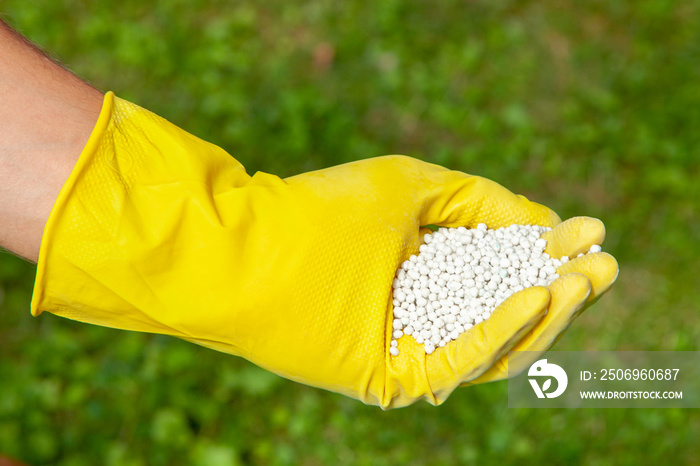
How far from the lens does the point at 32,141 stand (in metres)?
1.25

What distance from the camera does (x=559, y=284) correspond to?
1.34m

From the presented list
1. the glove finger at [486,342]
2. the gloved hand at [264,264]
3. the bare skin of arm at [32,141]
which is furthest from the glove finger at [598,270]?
the bare skin of arm at [32,141]

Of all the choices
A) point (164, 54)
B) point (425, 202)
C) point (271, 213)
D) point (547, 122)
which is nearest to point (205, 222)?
point (271, 213)

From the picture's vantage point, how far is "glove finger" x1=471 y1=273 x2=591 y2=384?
1.31 meters

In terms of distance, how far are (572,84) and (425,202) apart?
171 centimetres

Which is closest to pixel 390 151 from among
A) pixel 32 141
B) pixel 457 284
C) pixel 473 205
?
pixel 473 205

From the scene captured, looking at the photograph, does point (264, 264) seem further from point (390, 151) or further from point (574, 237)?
point (390, 151)

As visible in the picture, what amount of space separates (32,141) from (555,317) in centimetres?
123

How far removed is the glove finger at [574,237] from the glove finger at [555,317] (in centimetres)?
16

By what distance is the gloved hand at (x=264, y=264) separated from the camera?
123 centimetres

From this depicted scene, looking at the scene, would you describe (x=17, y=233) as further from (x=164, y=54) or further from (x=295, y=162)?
(x=164, y=54)

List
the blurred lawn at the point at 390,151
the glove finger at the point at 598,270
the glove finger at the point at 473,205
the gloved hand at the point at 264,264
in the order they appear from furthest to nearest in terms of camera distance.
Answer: the blurred lawn at the point at 390,151 → the glove finger at the point at 473,205 → the glove finger at the point at 598,270 → the gloved hand at the point at 264,264

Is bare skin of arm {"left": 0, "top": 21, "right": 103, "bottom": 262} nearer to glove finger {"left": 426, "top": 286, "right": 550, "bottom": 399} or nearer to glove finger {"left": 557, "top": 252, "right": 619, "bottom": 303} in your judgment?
glove finger {"left": 426, "top": 286, "right": 550, "bottom": 399}

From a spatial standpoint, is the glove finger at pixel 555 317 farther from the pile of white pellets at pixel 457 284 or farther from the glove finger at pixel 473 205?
the glove finger at pixel 473 205
